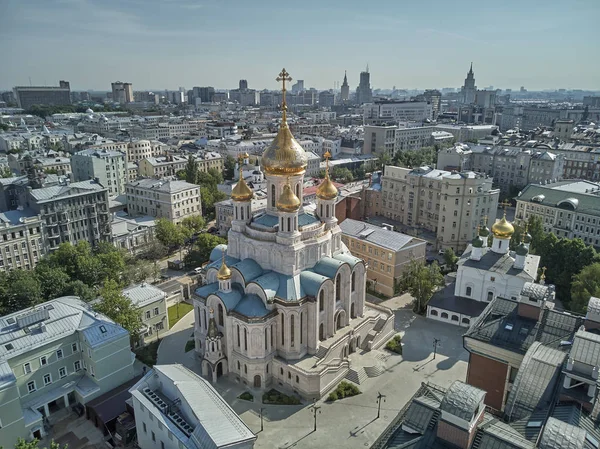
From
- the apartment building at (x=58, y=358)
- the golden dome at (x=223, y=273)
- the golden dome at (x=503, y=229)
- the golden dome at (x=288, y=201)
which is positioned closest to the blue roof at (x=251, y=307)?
the golden dome at (x=223, y=273)

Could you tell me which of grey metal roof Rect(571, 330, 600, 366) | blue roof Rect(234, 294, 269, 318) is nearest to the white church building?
grey metal roof Rect(571, 330, 600, 366)

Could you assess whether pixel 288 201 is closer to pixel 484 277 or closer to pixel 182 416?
pixel 182 416

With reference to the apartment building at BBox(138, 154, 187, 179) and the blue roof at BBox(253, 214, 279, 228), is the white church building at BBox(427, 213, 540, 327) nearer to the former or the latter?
the blue roof at BBox(253, 214, 279, 228)

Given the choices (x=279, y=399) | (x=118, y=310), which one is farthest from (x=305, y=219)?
(x=118, y=310)

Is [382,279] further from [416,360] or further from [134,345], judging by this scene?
[134,345]

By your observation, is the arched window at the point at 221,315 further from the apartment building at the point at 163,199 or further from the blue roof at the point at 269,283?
the apartment building at the point at 163,199

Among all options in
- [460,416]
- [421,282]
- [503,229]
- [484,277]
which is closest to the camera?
[460,416]
